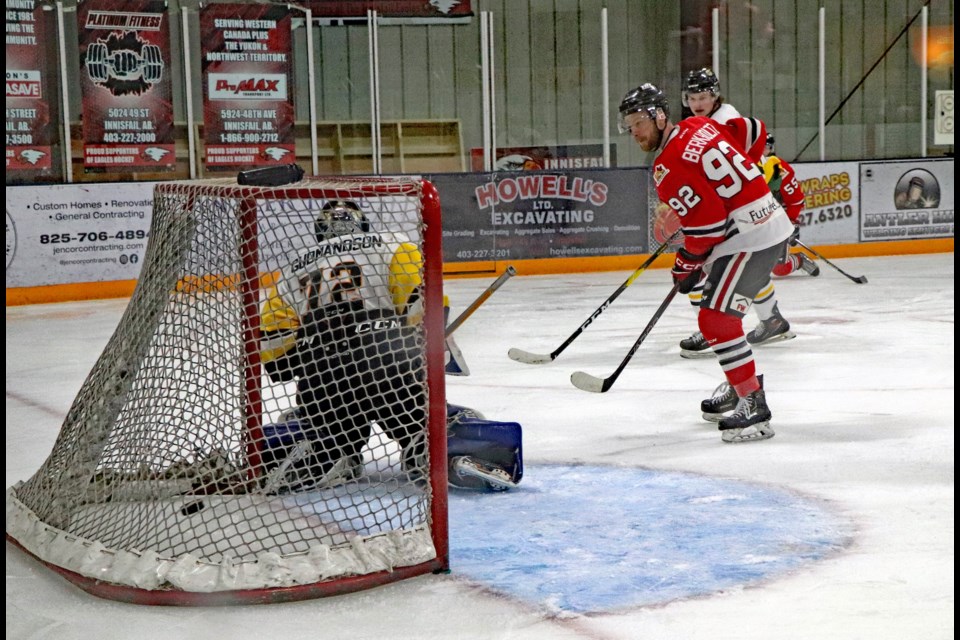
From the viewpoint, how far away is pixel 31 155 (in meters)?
7.89

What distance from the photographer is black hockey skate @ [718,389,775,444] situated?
3.58 metres

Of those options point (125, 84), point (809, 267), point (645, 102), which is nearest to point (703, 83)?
point (645, 102)

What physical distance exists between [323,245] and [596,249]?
6815 millimetres

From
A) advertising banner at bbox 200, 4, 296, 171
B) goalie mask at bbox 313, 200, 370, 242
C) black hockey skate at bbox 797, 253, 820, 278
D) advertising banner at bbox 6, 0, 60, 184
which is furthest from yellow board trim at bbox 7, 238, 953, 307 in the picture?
goalie mask at bbox 313, 200, 370, 242

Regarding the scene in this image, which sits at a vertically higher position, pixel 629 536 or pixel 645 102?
pixel 645 102

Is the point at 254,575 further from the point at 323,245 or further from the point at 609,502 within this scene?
the point at 609,502

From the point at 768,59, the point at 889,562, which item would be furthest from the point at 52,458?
the point at 768,59

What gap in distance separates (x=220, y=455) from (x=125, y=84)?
603 centimetres

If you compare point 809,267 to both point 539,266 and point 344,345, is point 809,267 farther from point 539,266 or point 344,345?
point 344,345

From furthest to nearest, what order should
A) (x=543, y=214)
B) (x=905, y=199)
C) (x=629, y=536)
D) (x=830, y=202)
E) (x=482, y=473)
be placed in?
(x=905, y=199), (x=830, y=202), (x=543, y=214), (x=482, y=473), (x=629, y=536)

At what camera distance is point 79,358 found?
5605mm

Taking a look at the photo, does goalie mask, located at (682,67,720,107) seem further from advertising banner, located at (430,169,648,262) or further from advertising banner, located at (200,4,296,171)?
advertising banner, located at (200,4,296,171)

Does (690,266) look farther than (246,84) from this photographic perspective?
No

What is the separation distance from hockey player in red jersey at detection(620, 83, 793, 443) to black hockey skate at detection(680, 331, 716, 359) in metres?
1.55
